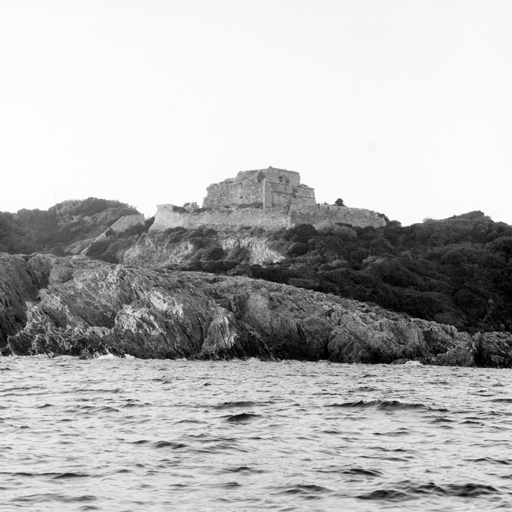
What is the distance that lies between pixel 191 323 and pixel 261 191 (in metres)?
40.6

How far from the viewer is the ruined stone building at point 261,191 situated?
7888 cm

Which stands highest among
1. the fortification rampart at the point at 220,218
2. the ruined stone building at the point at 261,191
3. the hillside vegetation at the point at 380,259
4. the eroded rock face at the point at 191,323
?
the ruined stone building at the point at 261,191

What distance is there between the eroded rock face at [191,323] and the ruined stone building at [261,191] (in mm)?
33283

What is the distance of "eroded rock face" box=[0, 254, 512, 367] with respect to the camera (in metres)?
38.4

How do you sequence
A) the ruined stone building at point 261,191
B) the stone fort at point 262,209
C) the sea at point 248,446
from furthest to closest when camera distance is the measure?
the ruined stone building at point 261,191, the stone fort at point 262,209, the sea at point 248,446

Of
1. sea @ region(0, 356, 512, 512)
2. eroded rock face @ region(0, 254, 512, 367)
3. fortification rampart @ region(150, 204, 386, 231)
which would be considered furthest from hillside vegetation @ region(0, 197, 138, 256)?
sea @ region(0, 356, 512, 512)

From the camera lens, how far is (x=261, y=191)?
79250 mm

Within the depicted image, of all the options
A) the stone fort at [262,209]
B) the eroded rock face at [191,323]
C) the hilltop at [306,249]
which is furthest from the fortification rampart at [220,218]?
the eroded rock face at [191,323]

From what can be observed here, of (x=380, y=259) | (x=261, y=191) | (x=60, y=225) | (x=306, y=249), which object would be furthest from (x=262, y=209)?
(x=60, y=225)

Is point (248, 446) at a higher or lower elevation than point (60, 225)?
lower

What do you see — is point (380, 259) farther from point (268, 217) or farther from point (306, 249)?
point (268, 217)

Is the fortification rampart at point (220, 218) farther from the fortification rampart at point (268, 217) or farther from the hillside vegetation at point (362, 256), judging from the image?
the hillside vegetation at point (362, 256)

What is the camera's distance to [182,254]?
7206 cm

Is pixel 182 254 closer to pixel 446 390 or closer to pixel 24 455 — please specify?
pixel 446 390
